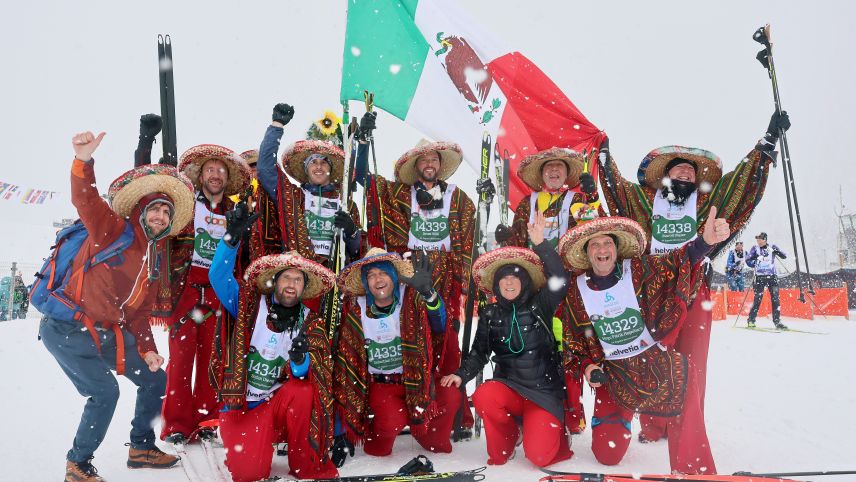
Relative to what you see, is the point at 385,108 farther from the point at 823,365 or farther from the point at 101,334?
the point at 823,365

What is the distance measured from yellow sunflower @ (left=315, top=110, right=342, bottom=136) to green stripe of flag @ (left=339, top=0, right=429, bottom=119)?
228 mm

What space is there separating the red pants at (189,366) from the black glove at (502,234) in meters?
2.23

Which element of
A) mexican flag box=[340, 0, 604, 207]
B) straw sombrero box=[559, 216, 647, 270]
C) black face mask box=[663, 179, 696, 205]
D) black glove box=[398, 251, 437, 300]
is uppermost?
mexican flag box=[340, 0, 604, 207]

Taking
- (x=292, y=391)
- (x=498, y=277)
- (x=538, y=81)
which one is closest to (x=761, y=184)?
(x=498, y=277)

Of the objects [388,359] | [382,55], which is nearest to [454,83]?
[382,55]

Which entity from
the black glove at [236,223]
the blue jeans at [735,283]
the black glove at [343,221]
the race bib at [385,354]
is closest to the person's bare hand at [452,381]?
the race bib at [385,354]

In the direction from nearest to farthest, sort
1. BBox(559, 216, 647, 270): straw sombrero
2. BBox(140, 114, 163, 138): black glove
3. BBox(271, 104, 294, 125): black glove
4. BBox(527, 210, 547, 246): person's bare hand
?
BBox(559, 216, 647, 270): straw sombrero, BBox(527, 210, 547, 246): person's bare hand, BBox(140, 114, 163, 138): black glove, BBox(271, 104, 294, 125): black glove

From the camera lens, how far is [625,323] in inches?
145

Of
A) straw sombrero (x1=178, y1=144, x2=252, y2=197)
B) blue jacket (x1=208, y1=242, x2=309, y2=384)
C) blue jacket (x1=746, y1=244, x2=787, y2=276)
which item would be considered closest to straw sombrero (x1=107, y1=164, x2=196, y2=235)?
blue jacket (x1=208, y1=242, x2=309, y2=384)

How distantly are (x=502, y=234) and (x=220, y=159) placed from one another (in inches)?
92.3

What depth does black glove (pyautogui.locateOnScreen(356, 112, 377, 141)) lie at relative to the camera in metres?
4.61

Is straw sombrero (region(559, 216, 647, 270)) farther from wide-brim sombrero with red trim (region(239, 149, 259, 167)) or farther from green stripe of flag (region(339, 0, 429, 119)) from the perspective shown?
wide-brim sombrero with red trim (region(239, 149, 259, 167))

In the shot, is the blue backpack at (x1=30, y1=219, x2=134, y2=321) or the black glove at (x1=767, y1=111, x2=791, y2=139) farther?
the black glove at (x1=767, y1=111, x2=791, y2=139)

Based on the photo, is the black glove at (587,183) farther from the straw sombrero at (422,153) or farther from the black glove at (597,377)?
the black glove at (597,377)
